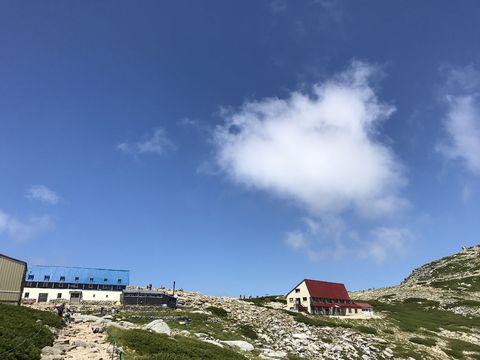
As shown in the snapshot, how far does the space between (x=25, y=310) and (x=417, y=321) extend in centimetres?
7555

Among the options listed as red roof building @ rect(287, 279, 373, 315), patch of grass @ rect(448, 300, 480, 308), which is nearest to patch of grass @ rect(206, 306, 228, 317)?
red roof building @ rect(287, 279, 373, 315)

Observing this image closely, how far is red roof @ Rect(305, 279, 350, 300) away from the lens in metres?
89.4

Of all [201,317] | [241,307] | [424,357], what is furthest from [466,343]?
[201,317]

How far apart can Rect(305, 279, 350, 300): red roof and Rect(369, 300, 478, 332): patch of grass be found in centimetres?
1085

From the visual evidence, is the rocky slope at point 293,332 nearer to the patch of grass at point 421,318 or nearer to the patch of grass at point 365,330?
the patch of grass at point 365,330

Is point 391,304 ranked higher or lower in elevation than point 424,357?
higher

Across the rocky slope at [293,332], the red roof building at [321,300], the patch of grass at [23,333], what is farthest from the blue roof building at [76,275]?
the patch of grass at [23,333]

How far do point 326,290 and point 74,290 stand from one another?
2220 inches

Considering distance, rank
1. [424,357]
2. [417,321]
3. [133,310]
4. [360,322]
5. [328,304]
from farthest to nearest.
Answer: [328,304]
[417,321]
[360,322]
[133,310]
[424,357]

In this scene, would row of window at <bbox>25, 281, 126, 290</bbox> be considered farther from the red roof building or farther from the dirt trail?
the dirt trail

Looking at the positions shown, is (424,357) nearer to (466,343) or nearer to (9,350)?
(466,343)

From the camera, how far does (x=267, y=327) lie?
185 feet

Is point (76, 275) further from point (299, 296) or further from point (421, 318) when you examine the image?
point (421, 318)

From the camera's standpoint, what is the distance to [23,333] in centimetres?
2462
